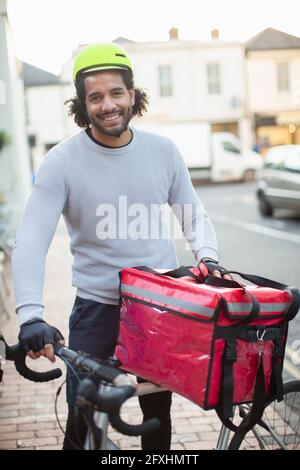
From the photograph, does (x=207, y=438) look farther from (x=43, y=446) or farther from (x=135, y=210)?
(x=135, y=210)

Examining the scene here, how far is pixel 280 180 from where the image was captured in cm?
1427

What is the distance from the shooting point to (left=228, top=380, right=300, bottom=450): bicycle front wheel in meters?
2.26

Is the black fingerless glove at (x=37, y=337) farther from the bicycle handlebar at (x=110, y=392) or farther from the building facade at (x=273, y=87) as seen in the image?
the building facade at (x=273, y=87)

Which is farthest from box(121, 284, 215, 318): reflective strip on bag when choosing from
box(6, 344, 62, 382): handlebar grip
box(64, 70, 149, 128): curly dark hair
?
box(64, 70, 149, 128): curly dark hair

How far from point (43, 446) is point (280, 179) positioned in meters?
11.3

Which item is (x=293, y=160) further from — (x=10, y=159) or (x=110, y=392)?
(x=110, y=392)

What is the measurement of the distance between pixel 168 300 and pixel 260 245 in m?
9.76

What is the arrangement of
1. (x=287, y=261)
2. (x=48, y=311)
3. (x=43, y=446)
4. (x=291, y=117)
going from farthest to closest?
(x=291, y=117), (x=287, y=261), (x=48, y=311), (x=43, y=446)

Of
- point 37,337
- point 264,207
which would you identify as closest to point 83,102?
point 37,337

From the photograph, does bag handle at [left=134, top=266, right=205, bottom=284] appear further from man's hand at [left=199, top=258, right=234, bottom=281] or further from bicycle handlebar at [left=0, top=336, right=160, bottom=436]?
bicycle handlebar at [left=0, top=336, right=160, bottom=436]

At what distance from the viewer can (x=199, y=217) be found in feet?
8.69

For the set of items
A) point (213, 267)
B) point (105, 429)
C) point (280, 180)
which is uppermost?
point (213, 267)

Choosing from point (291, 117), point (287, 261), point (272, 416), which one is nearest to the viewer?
point (272, 416)

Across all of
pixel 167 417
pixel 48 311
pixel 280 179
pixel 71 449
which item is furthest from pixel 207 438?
pixel 280 179
